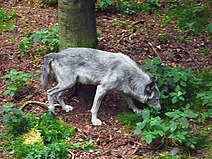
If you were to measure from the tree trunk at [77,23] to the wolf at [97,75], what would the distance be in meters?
0.59

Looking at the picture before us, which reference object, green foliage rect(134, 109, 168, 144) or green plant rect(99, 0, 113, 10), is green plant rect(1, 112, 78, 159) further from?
green plant rect(99, 0, 113, 10)

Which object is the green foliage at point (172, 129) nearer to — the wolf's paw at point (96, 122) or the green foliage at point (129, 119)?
the green foliage at point (129, 119)

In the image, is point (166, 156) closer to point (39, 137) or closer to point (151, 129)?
point (151, 129)

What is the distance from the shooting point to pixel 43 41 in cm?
810

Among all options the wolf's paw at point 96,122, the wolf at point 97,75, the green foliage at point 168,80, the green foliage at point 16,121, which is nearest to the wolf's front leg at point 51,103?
the wolf at point 97,75

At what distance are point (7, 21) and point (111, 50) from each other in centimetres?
242

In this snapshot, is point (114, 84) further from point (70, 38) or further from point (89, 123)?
point (70, 38)

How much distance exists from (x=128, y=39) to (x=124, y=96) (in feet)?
6.50

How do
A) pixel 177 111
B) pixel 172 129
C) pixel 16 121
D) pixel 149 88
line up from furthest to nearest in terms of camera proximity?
pixel 149 88, pixel 16 121, pixel 177 111, pixel 172 129

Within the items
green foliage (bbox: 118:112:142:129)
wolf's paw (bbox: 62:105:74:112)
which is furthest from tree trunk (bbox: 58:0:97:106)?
green foliage (bbox: 118:112:142:129)

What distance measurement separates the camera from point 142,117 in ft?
21.7

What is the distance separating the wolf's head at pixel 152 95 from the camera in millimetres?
6945

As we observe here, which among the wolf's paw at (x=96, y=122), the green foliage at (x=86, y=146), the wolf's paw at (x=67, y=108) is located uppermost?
the wolf's paw at (x=67, y=108)

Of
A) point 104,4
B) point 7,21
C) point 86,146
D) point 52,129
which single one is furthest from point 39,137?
point 104,4
